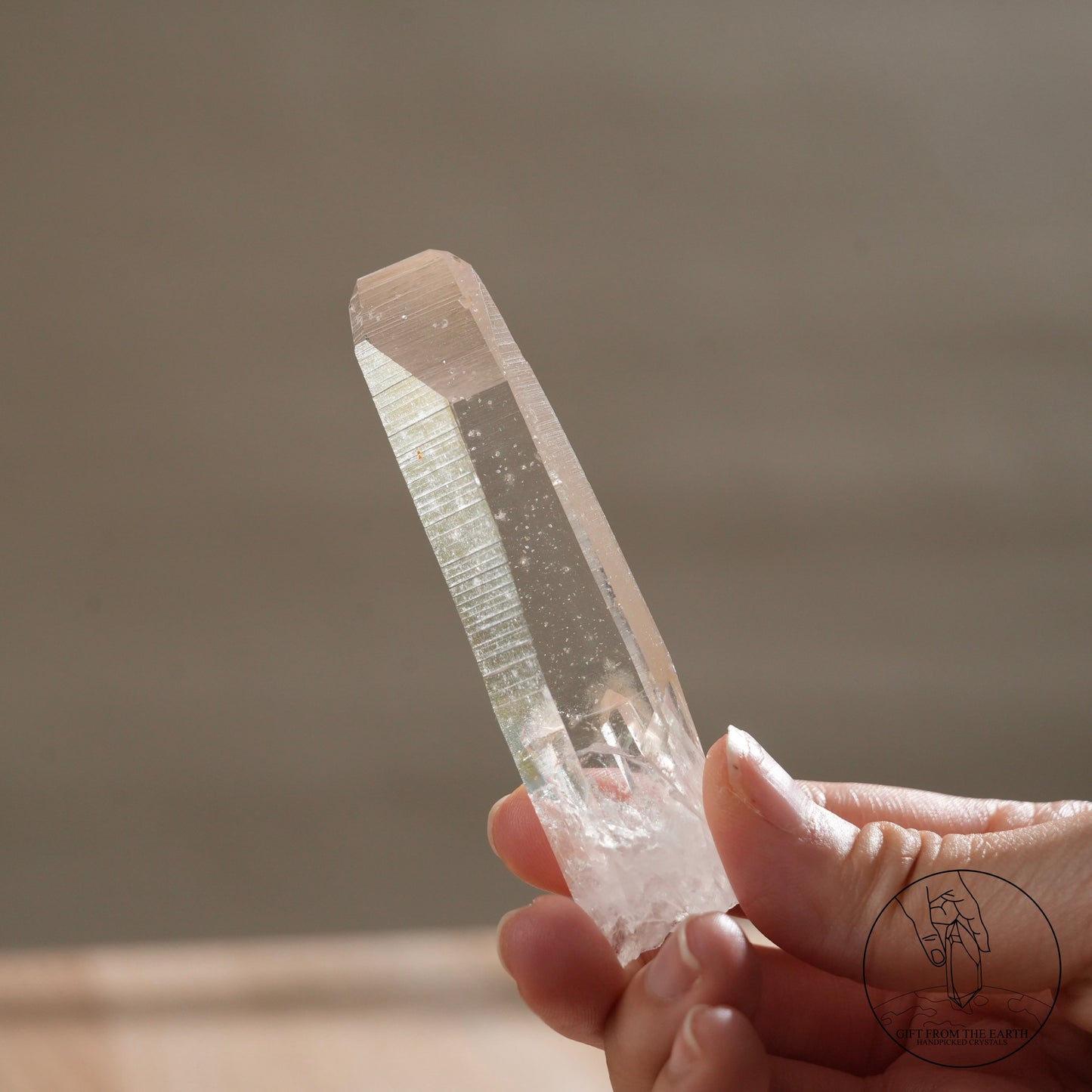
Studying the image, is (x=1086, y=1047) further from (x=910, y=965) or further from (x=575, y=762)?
(x=575, y=762)

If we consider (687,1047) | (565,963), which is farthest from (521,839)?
(687,1047)

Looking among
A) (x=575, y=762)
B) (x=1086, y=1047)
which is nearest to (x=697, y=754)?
(x=575, y=762)

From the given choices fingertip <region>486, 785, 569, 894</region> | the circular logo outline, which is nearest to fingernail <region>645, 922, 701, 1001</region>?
the circular logo outline

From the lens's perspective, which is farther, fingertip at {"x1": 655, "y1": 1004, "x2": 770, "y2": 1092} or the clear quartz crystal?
the clear quartz crystal

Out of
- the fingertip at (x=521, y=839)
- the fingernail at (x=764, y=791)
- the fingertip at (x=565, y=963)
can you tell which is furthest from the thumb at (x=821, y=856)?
the fingertip at (x=521, y=839)

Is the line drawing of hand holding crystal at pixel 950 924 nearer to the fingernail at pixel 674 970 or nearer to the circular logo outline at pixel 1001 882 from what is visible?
the circular logo outline at pixel 1001 882

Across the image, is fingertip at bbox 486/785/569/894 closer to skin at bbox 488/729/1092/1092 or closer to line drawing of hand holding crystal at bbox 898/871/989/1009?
skin at bbox 488/729/1092/1092

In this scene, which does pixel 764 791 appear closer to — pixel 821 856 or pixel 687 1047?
pixel 821 856
